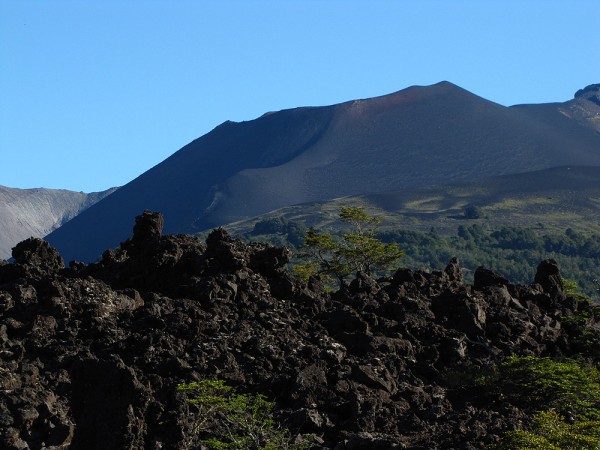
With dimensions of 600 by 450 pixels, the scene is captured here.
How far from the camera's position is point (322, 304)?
117 ft

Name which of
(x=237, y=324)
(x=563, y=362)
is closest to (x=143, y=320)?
(x=237, y=324)

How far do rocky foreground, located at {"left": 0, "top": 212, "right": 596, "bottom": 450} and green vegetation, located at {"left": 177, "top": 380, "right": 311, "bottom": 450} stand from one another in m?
0.43

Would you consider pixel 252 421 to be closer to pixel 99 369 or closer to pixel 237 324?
pixel 99 369

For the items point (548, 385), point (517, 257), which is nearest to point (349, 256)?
point (548, 385)

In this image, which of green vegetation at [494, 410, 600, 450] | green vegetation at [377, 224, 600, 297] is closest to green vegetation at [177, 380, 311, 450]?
green vegetation at [494, 410, 600, 450]

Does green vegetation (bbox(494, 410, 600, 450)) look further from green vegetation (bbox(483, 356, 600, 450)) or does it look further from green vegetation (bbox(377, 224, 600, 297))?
green vegetation (bbox(377, 224, 600, 297))

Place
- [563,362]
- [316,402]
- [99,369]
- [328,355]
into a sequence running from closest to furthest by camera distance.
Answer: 1. [99,369]
2. [316,402]
3. [328,355]
4. [563,362]

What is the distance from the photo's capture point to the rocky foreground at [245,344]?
2606 cm

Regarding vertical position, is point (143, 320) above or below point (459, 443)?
above

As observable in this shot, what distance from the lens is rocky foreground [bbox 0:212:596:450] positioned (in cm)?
2606

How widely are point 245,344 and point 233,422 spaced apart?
4762mm

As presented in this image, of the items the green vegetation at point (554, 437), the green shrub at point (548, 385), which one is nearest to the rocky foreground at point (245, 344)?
the green shrub at point (548, 385)

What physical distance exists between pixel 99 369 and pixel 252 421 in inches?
132

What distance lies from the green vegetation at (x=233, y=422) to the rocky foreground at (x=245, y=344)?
0.43 metres
